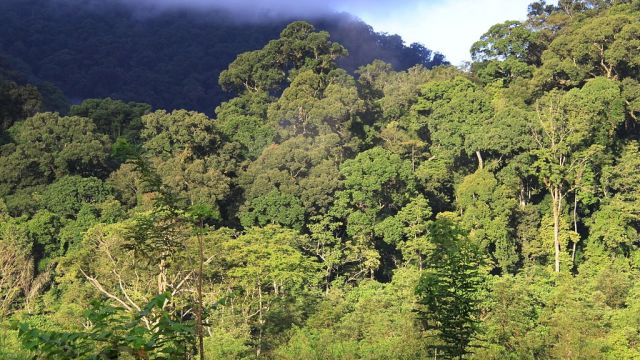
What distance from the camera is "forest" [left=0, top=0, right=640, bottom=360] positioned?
14148 millimetres

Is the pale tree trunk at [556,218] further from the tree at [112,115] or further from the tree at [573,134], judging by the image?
the tree at [112,115]

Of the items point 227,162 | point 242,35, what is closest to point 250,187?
point 227,162

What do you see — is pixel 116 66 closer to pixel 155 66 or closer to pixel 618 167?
pixel 155 66

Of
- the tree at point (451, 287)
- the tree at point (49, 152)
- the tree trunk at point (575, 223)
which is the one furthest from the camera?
the tree trunk at point (575, 223)

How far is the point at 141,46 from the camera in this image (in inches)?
1709

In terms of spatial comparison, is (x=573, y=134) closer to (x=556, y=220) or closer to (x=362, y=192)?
(x=556, y=220)

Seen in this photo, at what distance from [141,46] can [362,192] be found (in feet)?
88.0

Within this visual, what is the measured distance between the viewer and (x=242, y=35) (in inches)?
1826

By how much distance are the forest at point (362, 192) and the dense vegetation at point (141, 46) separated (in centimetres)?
1125

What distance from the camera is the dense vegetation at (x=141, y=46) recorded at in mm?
39312

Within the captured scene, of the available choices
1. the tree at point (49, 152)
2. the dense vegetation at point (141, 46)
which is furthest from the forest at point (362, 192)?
the dense vegetation at point (141, 46)

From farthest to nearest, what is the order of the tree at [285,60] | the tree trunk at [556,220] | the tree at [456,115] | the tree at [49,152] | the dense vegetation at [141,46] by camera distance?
the dense vegetation at [141,46], the tree at [285,60], the tree at [456,115], the tree trunk at [556,220], the tree at [49,152]

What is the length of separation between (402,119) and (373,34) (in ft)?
79.9

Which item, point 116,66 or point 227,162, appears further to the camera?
point 116,66
